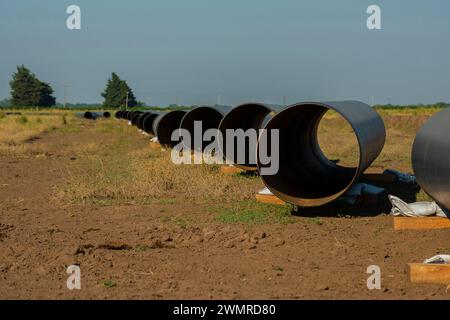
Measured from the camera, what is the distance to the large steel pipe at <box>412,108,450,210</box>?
6.30 m

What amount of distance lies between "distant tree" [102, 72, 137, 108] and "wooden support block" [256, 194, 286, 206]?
4339 inches

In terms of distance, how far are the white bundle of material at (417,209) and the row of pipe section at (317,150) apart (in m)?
0.42

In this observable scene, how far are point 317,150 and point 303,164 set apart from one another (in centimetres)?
119

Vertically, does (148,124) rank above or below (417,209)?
above

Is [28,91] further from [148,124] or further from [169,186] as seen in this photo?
[169,186]

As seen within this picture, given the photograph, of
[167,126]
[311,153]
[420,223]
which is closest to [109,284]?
[420,223]

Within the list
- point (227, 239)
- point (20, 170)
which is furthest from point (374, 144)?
point (20, 170)

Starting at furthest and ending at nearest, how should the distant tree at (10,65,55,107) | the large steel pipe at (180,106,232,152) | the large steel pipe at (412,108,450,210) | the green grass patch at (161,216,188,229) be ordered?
the distant tree at (10,65,55,107) < the large steel pipe at (180,106,232,152) < the green grass patch at (161,216,188,229) < the large steel pipe at (412,108,450,210)

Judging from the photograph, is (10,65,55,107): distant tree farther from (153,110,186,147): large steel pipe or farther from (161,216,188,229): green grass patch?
(161,216,188,229): green grass patch

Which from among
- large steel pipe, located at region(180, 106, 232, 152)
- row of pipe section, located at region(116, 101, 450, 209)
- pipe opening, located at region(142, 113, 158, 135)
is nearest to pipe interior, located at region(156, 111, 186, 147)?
large steel pipe, located at region(180, 106, 232, 152)

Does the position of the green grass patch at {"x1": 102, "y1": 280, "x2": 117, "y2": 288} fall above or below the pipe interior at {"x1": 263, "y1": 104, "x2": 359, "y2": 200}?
below

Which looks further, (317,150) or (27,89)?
(27,89)

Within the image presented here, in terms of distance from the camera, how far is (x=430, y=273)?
5.20 meters
